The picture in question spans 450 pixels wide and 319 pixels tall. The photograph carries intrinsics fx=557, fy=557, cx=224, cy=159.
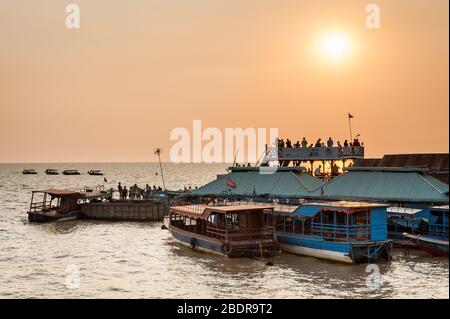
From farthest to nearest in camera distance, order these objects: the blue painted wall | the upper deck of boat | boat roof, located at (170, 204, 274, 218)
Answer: boat roof, located at (170, 204, 274, 218) → the upper deck of boat → the blue painted wall

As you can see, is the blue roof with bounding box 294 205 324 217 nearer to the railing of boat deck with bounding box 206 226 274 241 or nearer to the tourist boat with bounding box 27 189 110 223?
the railing of boat deck with bounding box 206 226 274 241

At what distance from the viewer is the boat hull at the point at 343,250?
1176 inches

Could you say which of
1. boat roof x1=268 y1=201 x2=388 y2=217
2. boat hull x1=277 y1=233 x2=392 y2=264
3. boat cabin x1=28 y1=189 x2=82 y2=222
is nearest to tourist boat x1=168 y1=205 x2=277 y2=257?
boat roof x1=268 y1=201 x2=388 y2=217

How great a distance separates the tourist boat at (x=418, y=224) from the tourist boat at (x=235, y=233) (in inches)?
302

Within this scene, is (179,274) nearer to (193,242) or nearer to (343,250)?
(193,242)

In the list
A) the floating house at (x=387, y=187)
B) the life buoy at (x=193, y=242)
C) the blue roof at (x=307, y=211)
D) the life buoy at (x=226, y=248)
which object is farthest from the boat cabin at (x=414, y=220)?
the life buoy at (x=193, y=242)

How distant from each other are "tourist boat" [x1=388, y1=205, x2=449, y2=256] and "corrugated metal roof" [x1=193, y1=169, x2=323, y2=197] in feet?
27.2

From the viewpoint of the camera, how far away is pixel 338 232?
31.3 meters

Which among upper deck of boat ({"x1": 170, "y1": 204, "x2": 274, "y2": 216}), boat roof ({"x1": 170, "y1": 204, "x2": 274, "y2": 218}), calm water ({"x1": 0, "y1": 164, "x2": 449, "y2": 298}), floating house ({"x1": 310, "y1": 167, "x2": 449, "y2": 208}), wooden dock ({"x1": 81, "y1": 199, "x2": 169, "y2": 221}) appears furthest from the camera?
wooden dock ({"x1": 81, "y1": 199, "x2": 169, "y2": 221})

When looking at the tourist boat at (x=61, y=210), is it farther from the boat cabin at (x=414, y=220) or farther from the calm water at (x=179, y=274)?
the boat cabin at (x=414, y=220)

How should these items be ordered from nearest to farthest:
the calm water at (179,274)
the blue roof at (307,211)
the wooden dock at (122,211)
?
the calm water at (179,274) → the blue roof at (307,211) → the wooden dock at (122,211)

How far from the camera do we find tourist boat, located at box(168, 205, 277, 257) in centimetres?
3278

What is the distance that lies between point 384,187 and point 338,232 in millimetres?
7031
